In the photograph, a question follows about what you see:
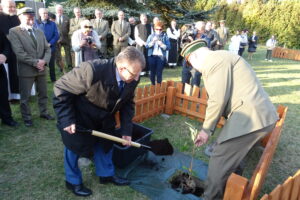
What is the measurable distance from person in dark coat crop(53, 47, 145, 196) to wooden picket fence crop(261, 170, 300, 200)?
1.53 metres

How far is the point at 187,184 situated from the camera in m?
3.02

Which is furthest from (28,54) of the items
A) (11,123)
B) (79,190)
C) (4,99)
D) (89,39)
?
(79,190)

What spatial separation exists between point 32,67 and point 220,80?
3437mm

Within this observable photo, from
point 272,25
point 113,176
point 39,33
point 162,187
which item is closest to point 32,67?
point 39,33

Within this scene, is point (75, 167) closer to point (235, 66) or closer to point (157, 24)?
point (235, 66)

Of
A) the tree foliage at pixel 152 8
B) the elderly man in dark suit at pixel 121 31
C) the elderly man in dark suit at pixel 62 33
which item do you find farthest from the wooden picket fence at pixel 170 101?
the tree foliage at pixel 152 8

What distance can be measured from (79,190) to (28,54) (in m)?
2.63

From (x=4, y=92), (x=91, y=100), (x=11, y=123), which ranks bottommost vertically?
(x=11, y=123)

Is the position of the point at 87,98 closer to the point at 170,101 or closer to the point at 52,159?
the point at 52,159

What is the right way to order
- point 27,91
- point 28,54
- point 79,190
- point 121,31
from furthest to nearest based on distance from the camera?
point 121,31 → point 27,91 → point 28,54 → point 79,190

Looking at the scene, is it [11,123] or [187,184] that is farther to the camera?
[11,123]

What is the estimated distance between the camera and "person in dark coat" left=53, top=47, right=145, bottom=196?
88.4 inches

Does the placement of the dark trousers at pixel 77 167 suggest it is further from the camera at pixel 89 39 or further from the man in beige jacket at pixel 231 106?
the camera at pixel 89 39

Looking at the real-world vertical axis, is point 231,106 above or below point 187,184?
above
